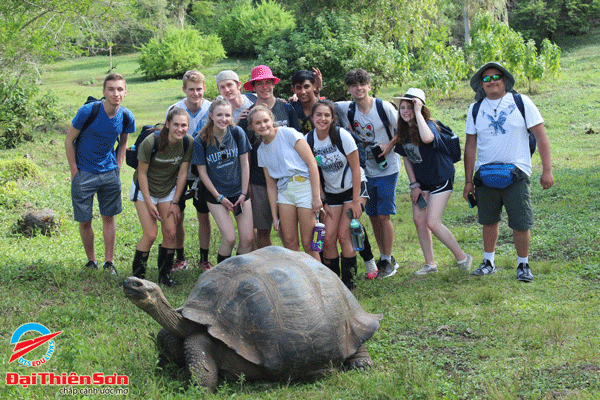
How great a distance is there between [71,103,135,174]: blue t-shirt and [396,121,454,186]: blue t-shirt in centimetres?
310

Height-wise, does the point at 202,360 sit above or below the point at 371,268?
above

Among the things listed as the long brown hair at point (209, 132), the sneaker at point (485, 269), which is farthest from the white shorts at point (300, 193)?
the sneaker at point (485, 269)

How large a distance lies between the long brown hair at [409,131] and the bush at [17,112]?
504 inches

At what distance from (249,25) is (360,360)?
130 ft

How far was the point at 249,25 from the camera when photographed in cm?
4159

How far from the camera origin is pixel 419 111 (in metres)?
6.02

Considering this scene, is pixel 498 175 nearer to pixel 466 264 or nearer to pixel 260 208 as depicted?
pixel 466 264

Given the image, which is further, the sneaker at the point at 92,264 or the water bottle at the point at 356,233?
the sneaker at the point at 92,264

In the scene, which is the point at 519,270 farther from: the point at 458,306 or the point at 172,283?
the point at 172,283

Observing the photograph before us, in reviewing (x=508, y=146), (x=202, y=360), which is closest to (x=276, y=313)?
(x=202, y=360)

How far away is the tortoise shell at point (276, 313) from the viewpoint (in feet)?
13.7

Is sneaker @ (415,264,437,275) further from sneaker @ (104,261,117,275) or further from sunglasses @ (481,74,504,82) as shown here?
sneaker @ (104,261,117,275)

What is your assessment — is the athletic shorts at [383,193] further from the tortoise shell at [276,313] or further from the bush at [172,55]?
the bush at [172,55]

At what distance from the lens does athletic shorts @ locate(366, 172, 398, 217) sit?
6.46 metres
